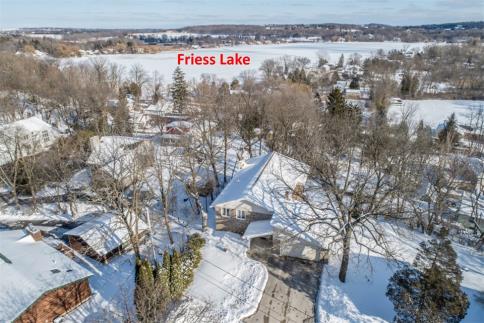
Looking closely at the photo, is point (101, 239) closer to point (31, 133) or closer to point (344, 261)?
point (344, 261)

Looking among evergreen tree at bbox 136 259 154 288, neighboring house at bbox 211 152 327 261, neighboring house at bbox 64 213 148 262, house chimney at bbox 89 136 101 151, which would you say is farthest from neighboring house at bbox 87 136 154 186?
evergreen tree at bbox 136 259 154 288

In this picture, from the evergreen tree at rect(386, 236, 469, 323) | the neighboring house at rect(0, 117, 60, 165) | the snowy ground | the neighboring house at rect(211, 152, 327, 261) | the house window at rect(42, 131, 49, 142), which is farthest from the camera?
the house window at rect(42, 131, 49, 142)

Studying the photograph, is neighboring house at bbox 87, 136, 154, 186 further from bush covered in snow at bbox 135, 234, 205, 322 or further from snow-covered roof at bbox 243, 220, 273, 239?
snow-covered roof at bbox 243, 220, 273, 239

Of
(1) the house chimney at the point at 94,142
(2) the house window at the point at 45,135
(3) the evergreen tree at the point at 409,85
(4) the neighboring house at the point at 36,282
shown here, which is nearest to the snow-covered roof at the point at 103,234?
(4) the neighboring house at the point at 36,282

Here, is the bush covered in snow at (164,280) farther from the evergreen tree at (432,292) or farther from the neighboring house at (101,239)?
the evergreen tree at (432,292)

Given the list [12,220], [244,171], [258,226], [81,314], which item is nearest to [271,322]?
[258,226]

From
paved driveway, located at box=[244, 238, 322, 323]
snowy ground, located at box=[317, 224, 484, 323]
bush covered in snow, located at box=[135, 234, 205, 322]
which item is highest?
bush covered in snow, located at box=[135, 234, 205, 322]

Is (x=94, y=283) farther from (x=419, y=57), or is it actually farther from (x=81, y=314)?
(x=419, y=57)
